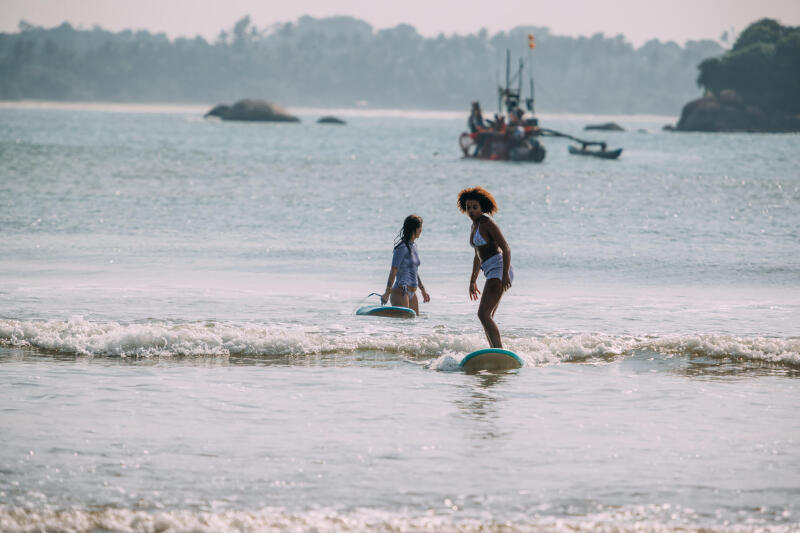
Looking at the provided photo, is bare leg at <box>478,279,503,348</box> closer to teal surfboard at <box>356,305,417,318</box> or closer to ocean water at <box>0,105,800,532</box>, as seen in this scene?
ocean water at <box>0,105,800,532</box>

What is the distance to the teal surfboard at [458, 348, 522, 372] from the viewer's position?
10.9 meters

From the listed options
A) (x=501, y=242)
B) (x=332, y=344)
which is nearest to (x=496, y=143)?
(x=332, y=344)

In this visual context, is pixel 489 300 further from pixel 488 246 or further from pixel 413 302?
pixel 413 302

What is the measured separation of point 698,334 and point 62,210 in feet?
85.1

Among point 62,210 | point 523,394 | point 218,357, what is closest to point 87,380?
point 218,357

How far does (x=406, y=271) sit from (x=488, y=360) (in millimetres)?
3275

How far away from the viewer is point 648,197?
47.6m

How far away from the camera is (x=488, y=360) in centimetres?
1099

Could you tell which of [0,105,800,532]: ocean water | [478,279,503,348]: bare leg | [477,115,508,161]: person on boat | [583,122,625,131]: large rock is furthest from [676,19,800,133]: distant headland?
[478,279,503,348]: bare leg

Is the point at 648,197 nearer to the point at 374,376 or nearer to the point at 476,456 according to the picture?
the point at 374,376

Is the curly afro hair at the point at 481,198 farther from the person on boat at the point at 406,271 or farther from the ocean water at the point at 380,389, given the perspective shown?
the person on boat at the point at 406,271

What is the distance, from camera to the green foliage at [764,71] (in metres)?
142

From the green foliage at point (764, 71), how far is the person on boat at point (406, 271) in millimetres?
137524

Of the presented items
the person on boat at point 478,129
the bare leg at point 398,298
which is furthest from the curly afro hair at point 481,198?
the person on boat at point 478,129
